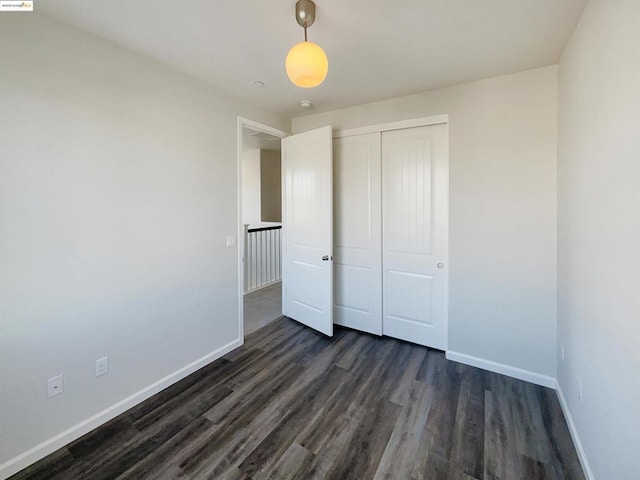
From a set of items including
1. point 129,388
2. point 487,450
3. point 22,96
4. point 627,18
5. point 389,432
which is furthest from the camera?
point 129,388

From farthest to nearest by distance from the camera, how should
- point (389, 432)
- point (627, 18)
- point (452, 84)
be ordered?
point (452, 84) → point (389, 432) → point (627, 18)

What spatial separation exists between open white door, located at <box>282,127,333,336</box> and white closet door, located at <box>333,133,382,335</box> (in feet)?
0.95

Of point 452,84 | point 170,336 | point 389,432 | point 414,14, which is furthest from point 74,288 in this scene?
point 452,84

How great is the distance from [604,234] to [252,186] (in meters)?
5.72

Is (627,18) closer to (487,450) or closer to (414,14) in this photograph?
(414,14)

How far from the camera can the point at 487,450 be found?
5.48ft

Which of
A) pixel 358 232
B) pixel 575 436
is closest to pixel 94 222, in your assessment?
pixel 358 232

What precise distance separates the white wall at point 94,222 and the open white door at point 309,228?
3.11 feet

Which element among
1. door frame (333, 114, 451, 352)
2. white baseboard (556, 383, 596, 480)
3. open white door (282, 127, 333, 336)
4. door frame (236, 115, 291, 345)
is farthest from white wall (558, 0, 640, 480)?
door frame (236, 115, 291, 345)

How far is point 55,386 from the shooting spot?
66.8 inches

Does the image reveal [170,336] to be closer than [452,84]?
Yes

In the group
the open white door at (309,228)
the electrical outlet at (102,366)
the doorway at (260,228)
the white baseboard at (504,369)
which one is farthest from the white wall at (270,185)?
the white baseboard at (504,369)

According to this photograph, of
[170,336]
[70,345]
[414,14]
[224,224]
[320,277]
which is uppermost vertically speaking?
[414,14]

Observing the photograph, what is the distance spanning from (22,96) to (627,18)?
280cm
